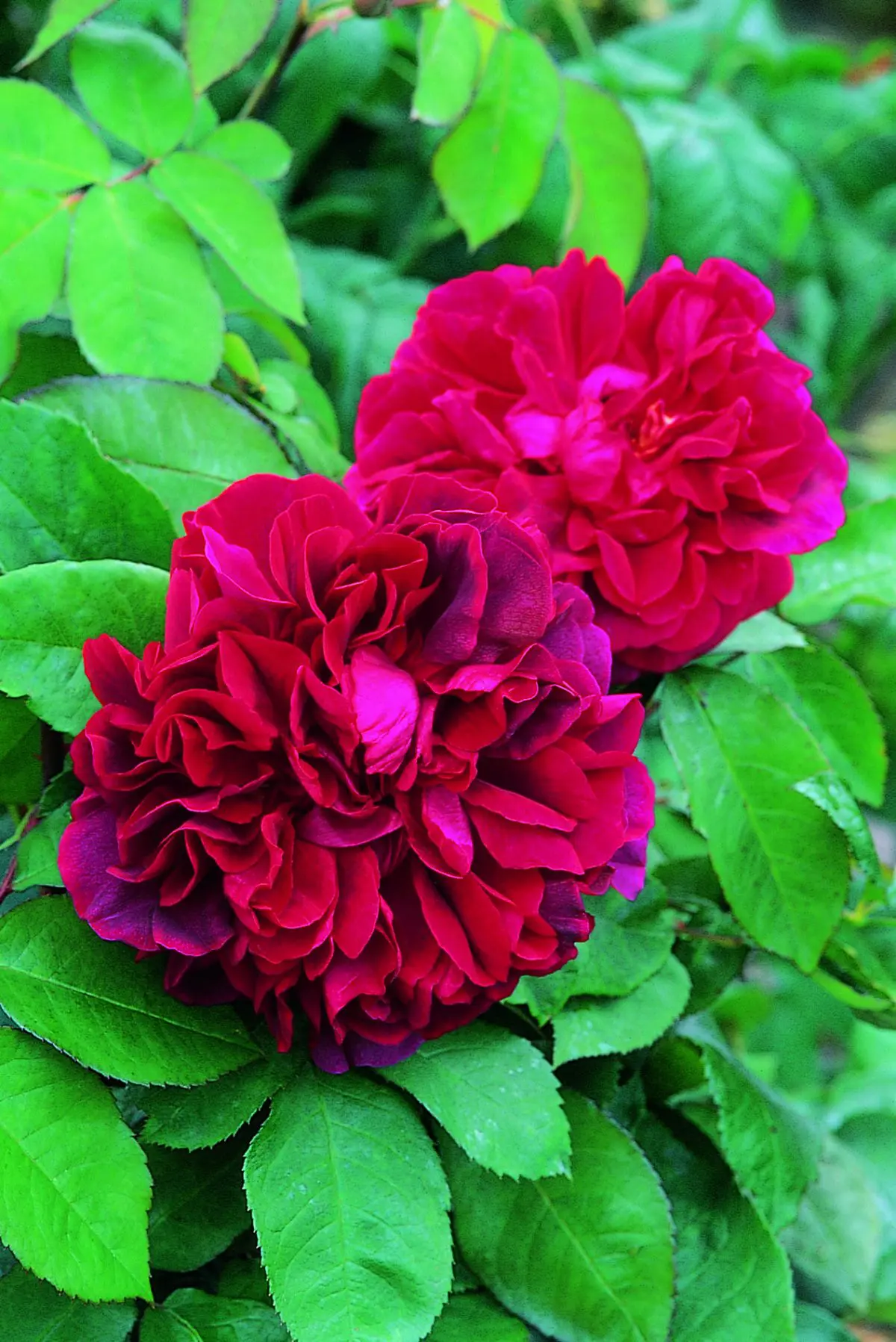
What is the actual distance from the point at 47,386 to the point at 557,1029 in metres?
0.25

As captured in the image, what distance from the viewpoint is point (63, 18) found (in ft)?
1.45

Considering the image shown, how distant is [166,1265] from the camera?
35cm

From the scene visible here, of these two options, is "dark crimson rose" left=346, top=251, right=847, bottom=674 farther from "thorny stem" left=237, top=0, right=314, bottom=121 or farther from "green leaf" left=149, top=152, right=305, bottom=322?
"thorny stem" left=237, top=0, right=314, bottom=121

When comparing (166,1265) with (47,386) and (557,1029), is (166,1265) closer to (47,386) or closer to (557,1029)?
(557,1029)

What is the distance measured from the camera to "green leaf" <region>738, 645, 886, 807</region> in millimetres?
457

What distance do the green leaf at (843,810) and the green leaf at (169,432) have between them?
20 cm

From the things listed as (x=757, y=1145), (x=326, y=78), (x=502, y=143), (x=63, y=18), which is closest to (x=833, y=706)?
(x=757, y=1145)

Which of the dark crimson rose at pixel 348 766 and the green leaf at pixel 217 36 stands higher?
the green leaf at pixel 217 36

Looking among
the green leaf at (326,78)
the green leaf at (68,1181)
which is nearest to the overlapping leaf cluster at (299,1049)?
the green leaf at (68,1181)

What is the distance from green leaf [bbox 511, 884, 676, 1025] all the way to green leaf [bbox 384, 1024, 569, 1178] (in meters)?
Answer: 0.01

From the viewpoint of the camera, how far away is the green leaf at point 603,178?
528mm

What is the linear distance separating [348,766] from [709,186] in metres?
0.72

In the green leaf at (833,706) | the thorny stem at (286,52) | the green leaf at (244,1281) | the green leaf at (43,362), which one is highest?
the thorny stem at (286,52)

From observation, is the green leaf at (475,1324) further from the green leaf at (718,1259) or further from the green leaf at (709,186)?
the green leaf at (709,186)
